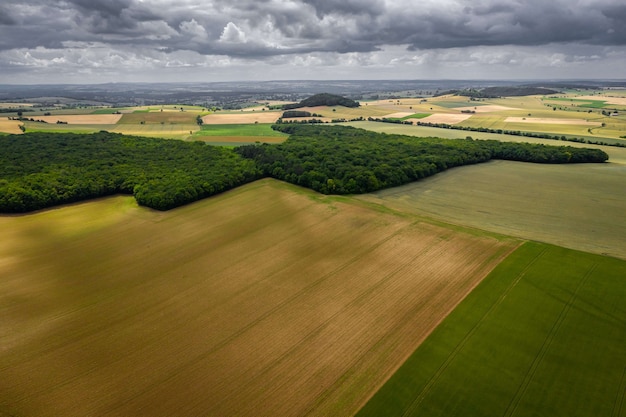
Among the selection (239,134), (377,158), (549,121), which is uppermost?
(549,121)

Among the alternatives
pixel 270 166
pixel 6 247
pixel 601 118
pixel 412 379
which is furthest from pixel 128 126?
pixel 601 118

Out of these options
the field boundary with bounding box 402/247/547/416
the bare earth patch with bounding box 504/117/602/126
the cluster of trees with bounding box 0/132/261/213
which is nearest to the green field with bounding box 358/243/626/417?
the field boundary with bounding box 402/247/547/416

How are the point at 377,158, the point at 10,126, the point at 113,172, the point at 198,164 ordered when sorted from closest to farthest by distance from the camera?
the point at 113,172 → the point at 198,164 → the point at 377,158 → the point at 10,126

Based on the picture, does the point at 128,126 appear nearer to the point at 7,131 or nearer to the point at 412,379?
the point at 7,131

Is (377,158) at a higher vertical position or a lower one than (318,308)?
higher

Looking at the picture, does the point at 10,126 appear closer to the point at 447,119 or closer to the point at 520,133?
the point at 447,119

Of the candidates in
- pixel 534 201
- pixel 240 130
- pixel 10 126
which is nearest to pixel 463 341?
pixel 534 201

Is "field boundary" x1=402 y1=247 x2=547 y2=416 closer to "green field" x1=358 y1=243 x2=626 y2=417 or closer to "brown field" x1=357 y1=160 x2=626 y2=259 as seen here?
"green field" x1=358 y1=243 x2=626 y2=417

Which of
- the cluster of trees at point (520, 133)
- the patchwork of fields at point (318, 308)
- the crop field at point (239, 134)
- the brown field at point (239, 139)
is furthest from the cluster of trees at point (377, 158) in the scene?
the cluster of trees at point (520, 133)
